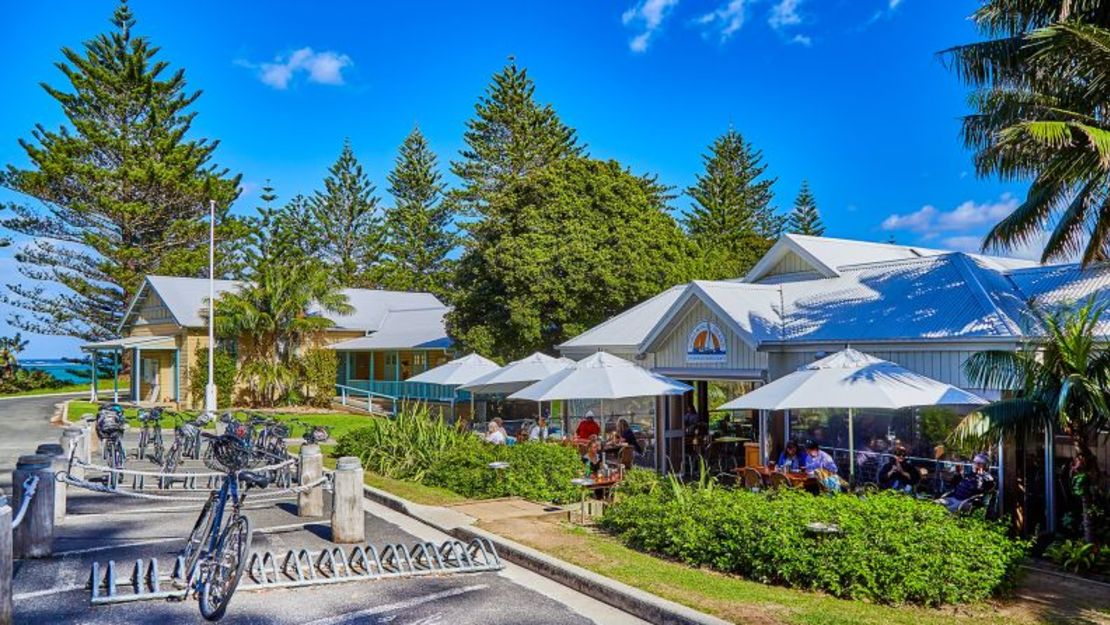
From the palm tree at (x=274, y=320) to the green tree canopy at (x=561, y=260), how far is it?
9.12 m

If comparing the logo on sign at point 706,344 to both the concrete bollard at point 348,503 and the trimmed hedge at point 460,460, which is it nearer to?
the trimmed hedge at point 460,460

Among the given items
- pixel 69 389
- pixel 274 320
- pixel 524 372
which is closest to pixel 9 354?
pixel 69 389

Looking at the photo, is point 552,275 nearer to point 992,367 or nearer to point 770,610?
point 992,367

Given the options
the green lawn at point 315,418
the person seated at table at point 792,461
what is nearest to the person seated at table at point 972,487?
the person seated at table at point 792,461

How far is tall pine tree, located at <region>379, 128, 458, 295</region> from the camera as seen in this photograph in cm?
6231

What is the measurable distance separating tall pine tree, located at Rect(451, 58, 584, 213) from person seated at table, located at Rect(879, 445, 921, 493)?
1753 inches

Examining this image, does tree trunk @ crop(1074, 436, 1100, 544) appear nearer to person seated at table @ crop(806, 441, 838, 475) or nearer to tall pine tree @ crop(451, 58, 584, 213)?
person seated at table @ crop(806, 441, 838, 475)

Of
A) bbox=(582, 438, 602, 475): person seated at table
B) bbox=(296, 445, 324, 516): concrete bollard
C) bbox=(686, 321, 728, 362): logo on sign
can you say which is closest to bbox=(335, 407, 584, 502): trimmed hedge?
bbox=(582, 438, 602, 475): person seated at table

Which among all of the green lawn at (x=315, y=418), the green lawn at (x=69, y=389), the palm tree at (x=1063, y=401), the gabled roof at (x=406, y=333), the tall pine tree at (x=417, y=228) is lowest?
the green lawn at (x=315, y=418)

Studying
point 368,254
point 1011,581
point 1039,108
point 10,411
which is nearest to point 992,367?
point 1011,581

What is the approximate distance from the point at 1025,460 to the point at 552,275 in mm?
18058

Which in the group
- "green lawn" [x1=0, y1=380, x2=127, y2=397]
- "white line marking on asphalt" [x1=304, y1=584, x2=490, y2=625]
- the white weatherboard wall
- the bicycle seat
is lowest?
"white line marking on asphalt" [x1=304, y1=584, x2=490, y2=625]

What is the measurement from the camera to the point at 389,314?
4369cm

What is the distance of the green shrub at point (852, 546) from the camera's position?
7770mm
